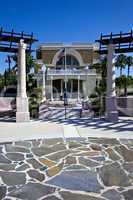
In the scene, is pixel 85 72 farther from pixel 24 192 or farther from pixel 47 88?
pixel 24 192

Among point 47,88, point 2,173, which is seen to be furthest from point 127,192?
point 47,88

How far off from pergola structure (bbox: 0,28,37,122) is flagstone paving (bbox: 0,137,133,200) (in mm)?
4593

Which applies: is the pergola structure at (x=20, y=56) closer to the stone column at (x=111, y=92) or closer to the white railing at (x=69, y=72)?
the stone column at (x=111, y=92)

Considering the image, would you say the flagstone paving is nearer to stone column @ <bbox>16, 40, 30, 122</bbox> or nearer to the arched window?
stone column @ <bbox>16, 40, 30, 122</bbox>

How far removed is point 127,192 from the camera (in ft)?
16.9

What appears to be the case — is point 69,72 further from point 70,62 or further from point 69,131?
point 69,131

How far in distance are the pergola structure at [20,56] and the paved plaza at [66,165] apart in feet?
9.32

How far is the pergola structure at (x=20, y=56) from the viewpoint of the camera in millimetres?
13180

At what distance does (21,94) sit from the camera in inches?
523

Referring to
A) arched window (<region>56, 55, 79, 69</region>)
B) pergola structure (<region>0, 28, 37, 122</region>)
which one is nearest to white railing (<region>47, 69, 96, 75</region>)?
arched window (<region>56, 55, 79, 69</region>)

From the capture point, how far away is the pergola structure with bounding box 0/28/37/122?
13.2 meters

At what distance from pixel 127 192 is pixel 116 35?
964 centimetres

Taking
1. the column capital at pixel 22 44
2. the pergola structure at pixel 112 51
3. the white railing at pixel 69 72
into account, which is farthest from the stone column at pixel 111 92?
the white railing at pixel 69 72

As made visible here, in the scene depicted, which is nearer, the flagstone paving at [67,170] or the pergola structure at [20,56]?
the flagstone paving at [67,170]
